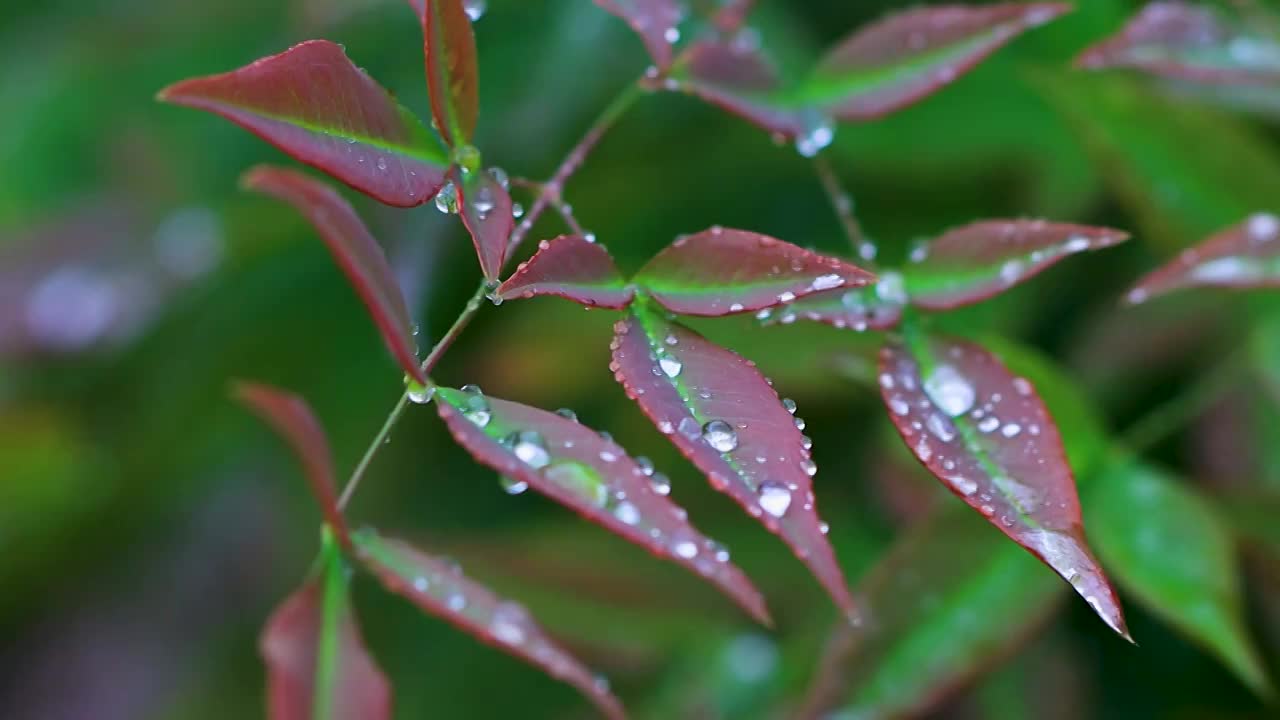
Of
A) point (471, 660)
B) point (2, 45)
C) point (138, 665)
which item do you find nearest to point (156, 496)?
point (471, 660)

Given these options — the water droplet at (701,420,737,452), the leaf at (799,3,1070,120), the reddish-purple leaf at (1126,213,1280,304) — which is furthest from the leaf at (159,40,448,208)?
the reddish-purple leaf at (1126,213,1280,304)

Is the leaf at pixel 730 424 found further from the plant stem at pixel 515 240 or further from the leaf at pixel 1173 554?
the leaf at pixel 1173 554

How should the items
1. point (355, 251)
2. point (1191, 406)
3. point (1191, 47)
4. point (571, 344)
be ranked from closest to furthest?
point (355, 251) → point (1191, 47) → point (1191, 406) → point (571, 344)

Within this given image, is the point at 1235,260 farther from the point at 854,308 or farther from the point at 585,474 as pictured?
the point at 585,474

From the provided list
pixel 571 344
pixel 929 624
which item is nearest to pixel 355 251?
pixel 929 624

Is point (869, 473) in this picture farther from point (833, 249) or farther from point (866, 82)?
point (866, 82)

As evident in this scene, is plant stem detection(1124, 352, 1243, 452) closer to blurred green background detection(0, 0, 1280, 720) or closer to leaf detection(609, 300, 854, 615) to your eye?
blurred green background detection(0, 0, 1280, 720)
